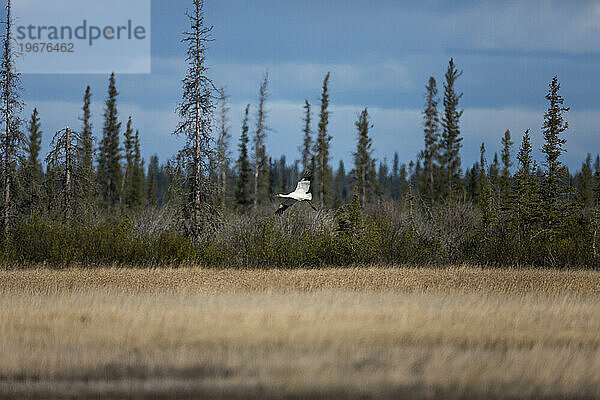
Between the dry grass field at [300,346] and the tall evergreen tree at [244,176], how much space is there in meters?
46.0

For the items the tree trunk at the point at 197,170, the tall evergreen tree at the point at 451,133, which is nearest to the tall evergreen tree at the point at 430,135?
the tall evergreen tree at the point at 451,133

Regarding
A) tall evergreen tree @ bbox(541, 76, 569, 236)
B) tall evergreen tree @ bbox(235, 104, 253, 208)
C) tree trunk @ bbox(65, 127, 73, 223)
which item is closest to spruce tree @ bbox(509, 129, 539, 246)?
tall evergreen tree @ bbox(541, 76, 569, 236)

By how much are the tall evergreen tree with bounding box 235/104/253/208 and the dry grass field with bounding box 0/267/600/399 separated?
1813 inches

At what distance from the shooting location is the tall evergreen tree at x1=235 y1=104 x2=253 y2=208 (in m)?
62.8

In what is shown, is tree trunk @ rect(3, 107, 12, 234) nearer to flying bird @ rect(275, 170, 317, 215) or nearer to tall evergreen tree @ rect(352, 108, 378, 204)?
flying bird @ rect(275, 170, 317, 215)

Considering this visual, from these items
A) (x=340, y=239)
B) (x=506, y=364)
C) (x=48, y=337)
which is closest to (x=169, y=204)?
(x=340, y=239)

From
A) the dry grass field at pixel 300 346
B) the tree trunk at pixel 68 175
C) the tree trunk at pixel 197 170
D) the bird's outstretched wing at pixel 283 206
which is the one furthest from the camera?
the tree trunk at pixel 197 170

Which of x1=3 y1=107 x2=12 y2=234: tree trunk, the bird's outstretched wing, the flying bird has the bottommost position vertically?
the bird's outstretched wing

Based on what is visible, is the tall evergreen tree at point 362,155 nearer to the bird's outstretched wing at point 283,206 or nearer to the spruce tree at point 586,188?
the spruce tree at point 586,188

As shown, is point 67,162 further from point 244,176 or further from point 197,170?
point 244,176

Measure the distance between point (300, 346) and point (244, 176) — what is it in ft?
177

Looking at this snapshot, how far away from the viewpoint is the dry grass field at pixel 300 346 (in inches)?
297

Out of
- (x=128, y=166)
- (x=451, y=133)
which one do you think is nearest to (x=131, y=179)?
(x=128, y=166)

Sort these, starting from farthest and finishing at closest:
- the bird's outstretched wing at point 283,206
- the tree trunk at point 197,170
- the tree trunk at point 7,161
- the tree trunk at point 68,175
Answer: the tree trunk at point 197,170 → the tree trunk at point 68,175 → the tree trunk at point 7,161 → the bird's outstretched wing at point 283,206
